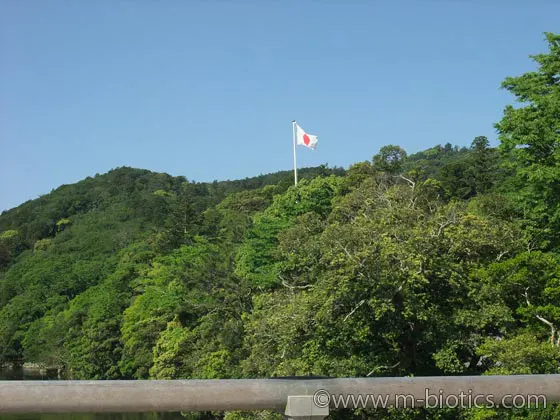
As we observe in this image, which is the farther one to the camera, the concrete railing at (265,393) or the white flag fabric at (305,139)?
the white flag fabric at (305,139)

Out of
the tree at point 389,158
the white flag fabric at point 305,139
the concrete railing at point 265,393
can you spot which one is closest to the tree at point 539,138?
the concrete railing at point 265,393

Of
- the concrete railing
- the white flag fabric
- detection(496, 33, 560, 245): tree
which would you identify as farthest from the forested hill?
the concrete railing

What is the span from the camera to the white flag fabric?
46500 millimetres

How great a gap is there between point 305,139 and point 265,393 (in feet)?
145

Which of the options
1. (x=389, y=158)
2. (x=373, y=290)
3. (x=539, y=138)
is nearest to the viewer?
(x=373, y=290)

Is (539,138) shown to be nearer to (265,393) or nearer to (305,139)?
(265,393)

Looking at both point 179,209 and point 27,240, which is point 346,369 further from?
point 27,240

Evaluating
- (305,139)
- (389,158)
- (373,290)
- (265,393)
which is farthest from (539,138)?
(389,158)

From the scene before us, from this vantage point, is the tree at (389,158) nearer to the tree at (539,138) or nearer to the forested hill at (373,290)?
the forested hill at (373,290)

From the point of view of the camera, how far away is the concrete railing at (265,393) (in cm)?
301

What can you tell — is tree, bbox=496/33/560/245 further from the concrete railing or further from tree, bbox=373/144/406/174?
tree, bbox=373/144/406/174

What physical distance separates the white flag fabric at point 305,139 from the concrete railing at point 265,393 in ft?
143

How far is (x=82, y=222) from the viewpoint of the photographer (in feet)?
392

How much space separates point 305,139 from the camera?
46.8m
